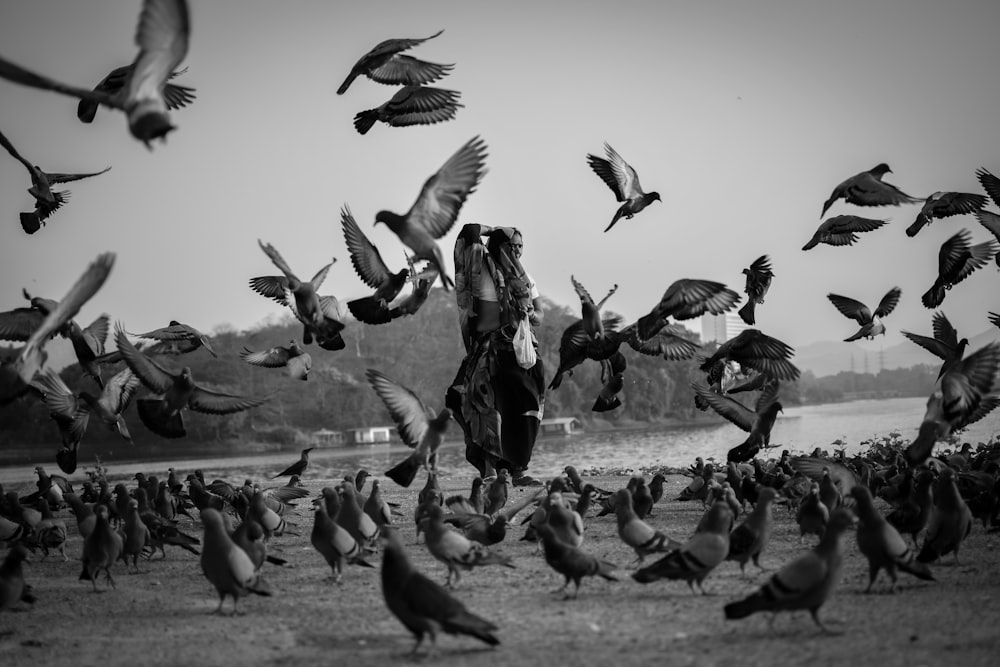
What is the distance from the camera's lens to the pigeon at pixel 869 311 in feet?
38.9

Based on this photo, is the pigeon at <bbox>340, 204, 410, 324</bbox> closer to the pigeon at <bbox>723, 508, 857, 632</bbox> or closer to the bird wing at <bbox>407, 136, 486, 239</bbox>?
the bird wing at <bbox>407, 136, 486, 239</bbox>

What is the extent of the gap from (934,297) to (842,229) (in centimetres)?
129

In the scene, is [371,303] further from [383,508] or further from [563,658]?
[563,658]

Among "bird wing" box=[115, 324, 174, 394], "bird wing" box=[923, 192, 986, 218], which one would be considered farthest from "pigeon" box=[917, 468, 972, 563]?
"bird wing" box=[115, 324, 174, 394]

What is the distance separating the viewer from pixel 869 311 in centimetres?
1199

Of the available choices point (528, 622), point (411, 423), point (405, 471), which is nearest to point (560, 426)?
point (411, 423)

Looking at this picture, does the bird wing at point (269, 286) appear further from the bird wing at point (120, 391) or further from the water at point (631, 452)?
the water at point (631, 452)

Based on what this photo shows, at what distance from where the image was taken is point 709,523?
719cm

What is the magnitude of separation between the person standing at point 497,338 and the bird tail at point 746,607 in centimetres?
609

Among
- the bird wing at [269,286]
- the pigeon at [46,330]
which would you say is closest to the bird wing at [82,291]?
the pigeon at [46,330]

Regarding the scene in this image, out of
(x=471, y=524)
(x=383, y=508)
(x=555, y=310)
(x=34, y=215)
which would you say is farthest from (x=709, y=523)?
(x=555, y=310)

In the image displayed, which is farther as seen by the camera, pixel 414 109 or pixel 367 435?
pixel 367 435

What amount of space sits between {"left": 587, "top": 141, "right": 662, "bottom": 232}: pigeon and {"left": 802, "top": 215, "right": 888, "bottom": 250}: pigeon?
1829mm

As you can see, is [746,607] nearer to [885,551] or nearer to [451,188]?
[885,551]
